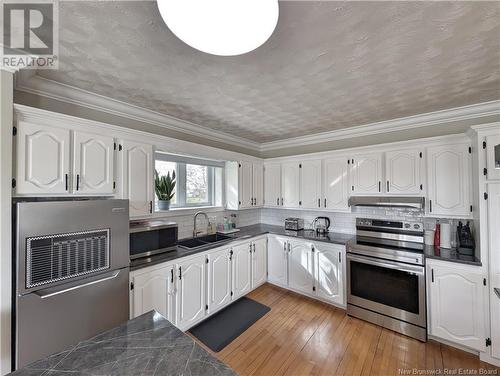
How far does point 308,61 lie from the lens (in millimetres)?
1620

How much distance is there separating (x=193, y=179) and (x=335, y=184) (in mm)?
2165

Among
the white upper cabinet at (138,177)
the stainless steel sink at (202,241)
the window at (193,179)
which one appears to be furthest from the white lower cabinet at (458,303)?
the white upper cabinet at (138,177)

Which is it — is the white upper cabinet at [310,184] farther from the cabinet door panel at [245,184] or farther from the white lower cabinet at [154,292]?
the white lower cabinet at [154,292]

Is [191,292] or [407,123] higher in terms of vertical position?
[407,123]

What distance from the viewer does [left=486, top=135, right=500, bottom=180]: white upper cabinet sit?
1963 millimetres

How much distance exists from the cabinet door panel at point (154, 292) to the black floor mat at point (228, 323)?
459 mm

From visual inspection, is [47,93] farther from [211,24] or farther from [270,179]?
[270,179]

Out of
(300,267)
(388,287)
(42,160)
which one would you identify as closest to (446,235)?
(388,287)

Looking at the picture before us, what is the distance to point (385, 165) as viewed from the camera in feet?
9.27

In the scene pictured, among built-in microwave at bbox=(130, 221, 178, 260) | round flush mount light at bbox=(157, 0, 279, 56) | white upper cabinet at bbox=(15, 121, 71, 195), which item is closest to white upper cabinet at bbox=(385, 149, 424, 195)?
round flush mount light at bbox=(157, 0, 279, 56)

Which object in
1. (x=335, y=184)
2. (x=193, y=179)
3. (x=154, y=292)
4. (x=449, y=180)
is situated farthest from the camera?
(x=193, y=179)

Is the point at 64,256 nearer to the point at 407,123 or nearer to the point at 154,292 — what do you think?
the point at 154,292

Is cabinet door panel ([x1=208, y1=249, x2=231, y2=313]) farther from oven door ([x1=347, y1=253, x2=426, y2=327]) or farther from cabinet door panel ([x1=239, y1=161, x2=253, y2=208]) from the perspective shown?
oven door ([x1=347, y1=253, x2=426, y2=327])

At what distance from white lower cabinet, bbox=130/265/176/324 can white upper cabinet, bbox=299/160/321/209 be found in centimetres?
221
